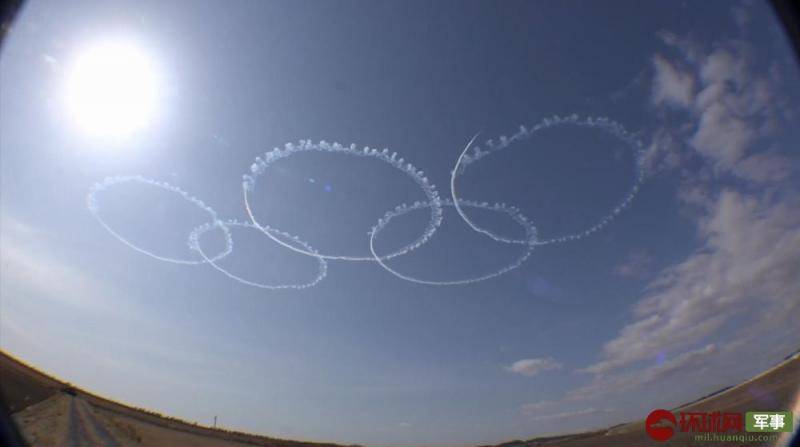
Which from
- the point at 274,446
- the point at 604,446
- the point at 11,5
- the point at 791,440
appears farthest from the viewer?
the point at 274,446

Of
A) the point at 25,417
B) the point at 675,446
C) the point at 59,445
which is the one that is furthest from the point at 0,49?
the point at 25,417

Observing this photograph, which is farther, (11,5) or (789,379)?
(789,379)

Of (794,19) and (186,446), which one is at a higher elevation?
(794,19)

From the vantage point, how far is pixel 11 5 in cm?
Answer: 409

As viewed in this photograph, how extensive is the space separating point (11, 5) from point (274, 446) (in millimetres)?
75008

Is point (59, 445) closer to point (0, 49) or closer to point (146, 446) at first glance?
point (146, 446)

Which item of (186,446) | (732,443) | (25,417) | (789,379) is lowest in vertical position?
(186,446)

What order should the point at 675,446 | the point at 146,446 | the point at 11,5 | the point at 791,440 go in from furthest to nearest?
the point at 146,446
the point at 675,446
the point at 791,440
the point at 11,5

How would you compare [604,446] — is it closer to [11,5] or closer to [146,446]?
[146,446]

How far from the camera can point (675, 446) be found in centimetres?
2712

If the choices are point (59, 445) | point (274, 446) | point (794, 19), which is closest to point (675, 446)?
point (794, 19)

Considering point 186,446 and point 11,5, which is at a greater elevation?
point 11,5

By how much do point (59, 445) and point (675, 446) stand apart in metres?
44.4

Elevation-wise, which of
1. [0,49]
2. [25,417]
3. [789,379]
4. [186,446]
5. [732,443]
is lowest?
[186,446]
